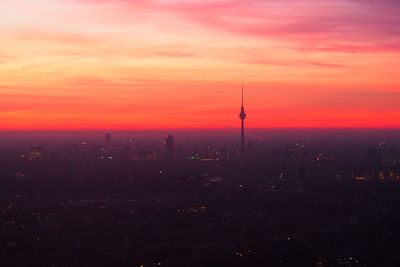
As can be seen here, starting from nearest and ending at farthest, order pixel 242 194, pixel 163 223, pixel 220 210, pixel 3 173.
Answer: pixel 163 223 < pixel 220 210 < pixel 242 194 < pixel 3 173

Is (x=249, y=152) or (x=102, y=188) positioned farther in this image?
(x=249, y=152)

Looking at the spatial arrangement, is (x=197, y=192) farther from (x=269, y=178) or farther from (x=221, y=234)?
(x=221, y=234)

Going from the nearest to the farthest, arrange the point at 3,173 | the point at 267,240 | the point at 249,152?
1. the point at 267,240
2. the point at 3,173
3. the point at 249,152

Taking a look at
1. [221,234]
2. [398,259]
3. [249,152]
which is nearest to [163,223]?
[221,234]

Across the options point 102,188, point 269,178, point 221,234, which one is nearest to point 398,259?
point 221,234

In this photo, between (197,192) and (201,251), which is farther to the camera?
(197,192)

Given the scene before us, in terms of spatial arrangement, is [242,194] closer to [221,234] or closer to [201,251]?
[221,234]

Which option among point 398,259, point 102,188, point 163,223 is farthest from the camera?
point 102,188

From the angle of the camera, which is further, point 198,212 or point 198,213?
point 198,212

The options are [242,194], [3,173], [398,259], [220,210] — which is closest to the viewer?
[398,259]
